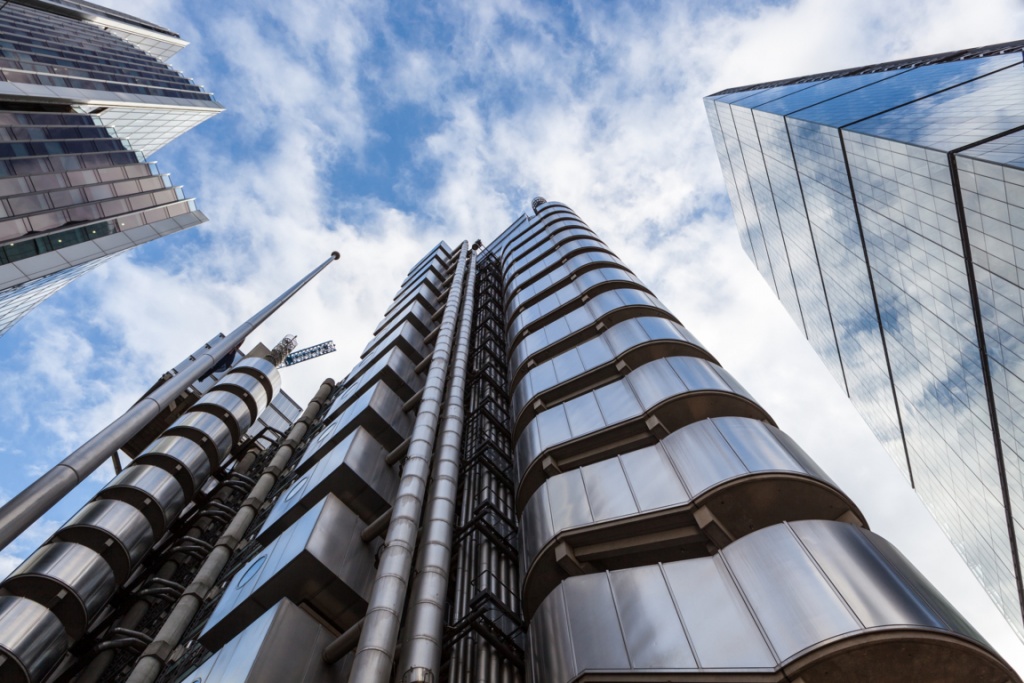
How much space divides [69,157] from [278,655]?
4724 cm

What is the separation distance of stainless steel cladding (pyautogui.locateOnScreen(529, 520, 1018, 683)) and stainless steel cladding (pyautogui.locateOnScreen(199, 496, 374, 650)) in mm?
4792

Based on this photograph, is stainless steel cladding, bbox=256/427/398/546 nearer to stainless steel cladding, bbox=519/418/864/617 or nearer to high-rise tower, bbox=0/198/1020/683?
high-rise tower, bbox=0/198/1020/683

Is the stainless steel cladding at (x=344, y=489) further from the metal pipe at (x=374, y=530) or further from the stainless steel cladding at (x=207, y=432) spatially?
the stainless steel cladding at (x=207, y=432)

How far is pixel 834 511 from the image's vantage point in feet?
33.0

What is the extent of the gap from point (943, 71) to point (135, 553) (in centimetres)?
5831

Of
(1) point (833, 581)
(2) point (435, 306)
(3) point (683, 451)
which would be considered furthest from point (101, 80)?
(1) point (833, 581)

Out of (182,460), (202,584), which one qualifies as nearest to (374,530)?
(202,584)

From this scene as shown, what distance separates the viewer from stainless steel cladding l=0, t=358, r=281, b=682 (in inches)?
546

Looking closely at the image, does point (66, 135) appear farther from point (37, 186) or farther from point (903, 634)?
point (903, 634)

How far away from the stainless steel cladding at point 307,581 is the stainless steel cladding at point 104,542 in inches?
213

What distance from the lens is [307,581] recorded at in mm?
11727

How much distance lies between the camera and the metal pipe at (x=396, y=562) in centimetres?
805

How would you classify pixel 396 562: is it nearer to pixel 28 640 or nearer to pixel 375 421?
pixel 375 421

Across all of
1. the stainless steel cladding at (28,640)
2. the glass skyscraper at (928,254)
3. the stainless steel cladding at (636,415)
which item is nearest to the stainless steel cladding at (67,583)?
the stainless steel cladding at (28,640)
